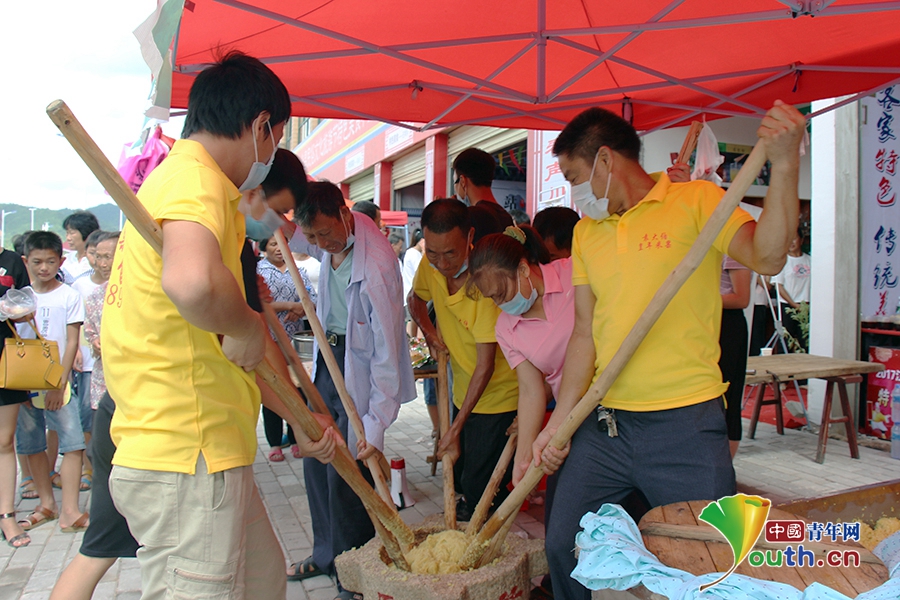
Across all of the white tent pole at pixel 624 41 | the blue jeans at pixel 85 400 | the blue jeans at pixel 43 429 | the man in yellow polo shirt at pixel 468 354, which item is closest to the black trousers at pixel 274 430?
the blue jeans at pixel 85 400

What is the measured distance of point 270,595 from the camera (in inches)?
66.4

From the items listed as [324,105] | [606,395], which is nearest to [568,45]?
[324,105]

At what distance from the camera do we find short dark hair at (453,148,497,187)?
4184 mm

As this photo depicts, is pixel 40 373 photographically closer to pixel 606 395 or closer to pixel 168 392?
pixel 168 392

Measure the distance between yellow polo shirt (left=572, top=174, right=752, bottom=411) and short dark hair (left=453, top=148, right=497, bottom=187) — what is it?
7.78 feet

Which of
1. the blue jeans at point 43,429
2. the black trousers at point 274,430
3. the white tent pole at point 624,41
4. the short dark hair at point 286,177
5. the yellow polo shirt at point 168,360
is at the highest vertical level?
the white tent pole at point 624,41

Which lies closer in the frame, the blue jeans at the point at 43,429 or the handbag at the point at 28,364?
the handbag at the point at 28,364

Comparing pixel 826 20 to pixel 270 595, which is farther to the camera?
pixel 826 20

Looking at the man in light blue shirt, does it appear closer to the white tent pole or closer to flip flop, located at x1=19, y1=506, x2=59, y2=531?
the white tent pole

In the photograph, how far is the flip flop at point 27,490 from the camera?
13.3ft

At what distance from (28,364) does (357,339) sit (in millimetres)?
2016

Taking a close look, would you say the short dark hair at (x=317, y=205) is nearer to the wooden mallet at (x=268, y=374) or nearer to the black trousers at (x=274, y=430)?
the wooden mallet at (x=268, y=374)

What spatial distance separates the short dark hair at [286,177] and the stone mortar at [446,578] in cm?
137

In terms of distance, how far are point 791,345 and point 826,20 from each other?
4526 millimetres
